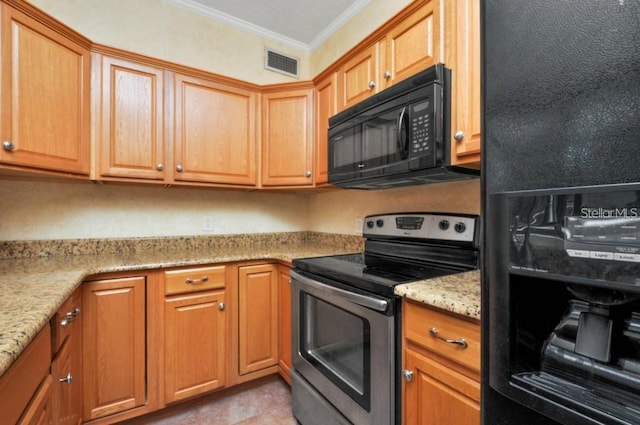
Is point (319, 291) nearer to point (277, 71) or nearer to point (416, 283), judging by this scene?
point (416, 283)

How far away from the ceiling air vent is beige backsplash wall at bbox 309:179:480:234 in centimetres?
120

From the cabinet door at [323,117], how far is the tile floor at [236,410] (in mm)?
1445

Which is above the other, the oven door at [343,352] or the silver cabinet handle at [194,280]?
the silver cabinet handle at [194,280]

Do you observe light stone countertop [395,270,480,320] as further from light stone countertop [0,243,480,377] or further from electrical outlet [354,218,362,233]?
electrical outlet [354,218,362,233]

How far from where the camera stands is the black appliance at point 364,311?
1145 mm

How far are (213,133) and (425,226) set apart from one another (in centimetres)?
154

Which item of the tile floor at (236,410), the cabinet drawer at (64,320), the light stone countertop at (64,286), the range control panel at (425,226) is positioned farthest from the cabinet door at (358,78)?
the tile floor at (236,410)

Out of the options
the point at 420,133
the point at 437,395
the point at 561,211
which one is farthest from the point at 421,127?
the point at 437,395

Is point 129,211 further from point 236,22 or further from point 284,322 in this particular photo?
point 236,22

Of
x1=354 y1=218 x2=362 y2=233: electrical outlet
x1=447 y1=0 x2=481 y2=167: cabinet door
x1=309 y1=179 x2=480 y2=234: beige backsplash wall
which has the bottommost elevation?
x1=354 y1=218 x2=362 y2=233: electrical outlet

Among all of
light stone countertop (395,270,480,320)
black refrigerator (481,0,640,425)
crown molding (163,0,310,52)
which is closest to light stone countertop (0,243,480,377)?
light stone countertop (395,270,480,320)

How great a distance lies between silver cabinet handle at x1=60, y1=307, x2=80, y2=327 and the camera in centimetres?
117

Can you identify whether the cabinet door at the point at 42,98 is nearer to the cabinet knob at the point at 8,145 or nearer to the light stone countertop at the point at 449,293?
the cabinet knob at the point at 8,145

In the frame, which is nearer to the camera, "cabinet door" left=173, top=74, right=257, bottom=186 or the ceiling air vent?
"cabinet door" left=173, top=74, right=257, bottom=186
